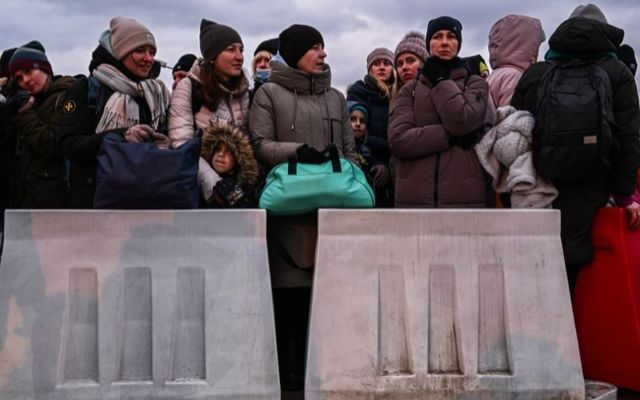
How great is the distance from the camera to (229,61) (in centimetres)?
515

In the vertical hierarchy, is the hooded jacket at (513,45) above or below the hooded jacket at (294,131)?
above

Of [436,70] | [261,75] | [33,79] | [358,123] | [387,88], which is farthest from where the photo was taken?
[261,75]

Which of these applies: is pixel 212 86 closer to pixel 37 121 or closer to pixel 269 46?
pixel 37 121

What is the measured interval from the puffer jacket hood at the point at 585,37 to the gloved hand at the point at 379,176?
5.23 ft

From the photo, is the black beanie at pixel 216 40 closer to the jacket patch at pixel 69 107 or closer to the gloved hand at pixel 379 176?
the jacket patch at pixel 69 107

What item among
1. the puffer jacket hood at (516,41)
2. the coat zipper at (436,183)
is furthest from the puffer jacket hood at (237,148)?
the puffer jacket hood at (516,41)

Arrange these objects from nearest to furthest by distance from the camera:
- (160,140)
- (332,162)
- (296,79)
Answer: (332,162) → (160,140) → (296,79)

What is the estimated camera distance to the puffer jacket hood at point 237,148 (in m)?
4.77

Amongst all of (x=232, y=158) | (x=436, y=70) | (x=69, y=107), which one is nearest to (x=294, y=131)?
(x=232, y=158)

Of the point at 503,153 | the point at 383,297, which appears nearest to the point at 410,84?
the point at 503,153

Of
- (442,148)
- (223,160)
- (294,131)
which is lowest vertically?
(223,160)

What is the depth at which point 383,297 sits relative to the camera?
4113 millimetres

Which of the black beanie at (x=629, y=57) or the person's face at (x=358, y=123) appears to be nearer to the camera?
the person's face at (x=358, y=123)

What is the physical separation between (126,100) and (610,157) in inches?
124
